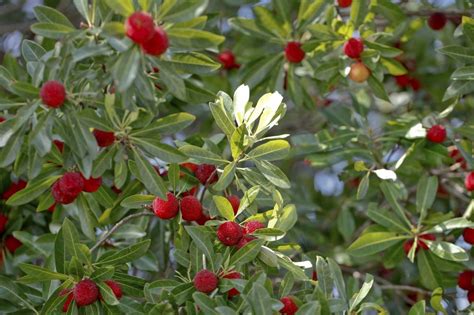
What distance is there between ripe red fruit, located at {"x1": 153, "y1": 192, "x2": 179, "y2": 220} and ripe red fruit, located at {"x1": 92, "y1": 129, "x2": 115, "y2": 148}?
176 millimetres

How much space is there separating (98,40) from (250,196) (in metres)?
0.49

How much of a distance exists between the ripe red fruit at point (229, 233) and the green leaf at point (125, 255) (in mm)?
196

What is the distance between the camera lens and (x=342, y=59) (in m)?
2.54

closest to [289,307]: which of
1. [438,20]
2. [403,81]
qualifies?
[438,20]

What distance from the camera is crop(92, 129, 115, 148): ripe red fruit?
1.94 meters

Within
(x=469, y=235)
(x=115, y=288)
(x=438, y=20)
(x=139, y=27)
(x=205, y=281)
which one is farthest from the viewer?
(x=438, y=20)

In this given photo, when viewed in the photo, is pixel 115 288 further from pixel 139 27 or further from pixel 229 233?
pixel 139 27

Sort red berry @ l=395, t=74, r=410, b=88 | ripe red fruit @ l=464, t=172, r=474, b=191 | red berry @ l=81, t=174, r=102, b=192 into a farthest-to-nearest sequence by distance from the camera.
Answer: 1. red berry @ l=395, t=74, r=410, b=88
2. ripe red fruit @ l=464, t=172, r=474, b=191
3. red berry @ l=81, t=174, r=102, b=192

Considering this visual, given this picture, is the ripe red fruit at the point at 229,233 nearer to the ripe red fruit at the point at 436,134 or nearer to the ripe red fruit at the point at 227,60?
the ripe red fruit at the point at 436,134

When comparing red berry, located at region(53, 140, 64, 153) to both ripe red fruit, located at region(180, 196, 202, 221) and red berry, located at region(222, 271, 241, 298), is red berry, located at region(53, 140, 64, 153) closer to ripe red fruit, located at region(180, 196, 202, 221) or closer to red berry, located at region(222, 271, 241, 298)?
ripe red fruit, located at region(180, 196, 202, 221)

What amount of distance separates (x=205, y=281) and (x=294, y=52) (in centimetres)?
106

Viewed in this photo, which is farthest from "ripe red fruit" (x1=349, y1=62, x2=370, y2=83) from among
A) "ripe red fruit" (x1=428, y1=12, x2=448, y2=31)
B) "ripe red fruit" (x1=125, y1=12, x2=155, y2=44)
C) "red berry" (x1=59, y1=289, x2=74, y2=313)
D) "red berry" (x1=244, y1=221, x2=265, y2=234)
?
"red berry" (x1=59, y1=289, x2=74, y2=313)

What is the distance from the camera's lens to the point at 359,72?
2518 mm

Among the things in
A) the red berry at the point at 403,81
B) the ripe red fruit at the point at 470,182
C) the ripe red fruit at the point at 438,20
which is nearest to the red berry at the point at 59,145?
the ripe red fruit at the point at 470,182
